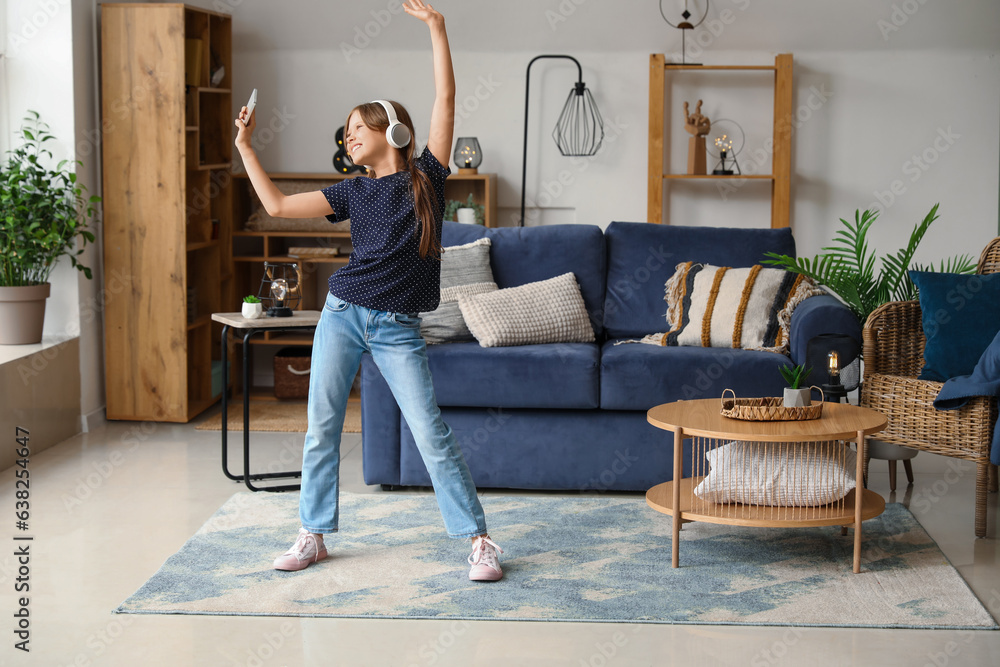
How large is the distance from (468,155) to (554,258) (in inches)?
47.1

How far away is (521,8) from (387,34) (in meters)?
0.69

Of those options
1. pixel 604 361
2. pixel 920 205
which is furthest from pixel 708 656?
pixel 920 205

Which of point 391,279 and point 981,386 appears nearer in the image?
point 391,279

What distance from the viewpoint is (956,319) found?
10.5 ft

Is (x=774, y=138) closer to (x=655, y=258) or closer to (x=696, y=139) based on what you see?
(x=696, y=139)

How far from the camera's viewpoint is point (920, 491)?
3.45 metres

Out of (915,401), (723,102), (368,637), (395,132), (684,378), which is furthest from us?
(723,102)

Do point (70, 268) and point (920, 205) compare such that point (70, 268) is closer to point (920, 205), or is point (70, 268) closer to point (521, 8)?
point (521, 8)

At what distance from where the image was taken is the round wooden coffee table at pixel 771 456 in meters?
2.57

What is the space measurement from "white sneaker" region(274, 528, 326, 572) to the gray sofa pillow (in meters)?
1.00

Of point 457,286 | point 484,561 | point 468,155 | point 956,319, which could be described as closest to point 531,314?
point 457,286

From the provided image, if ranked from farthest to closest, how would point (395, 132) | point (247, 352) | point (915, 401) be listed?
1. point (247, 352)
2. point (915, 401)
3. point (395, 132)

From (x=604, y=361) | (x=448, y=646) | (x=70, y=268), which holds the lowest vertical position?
(x=448, y=646)

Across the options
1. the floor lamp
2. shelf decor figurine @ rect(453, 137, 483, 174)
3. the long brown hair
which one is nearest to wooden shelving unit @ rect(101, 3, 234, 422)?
shelf decor figurine @ rect(453, 137, 483, 174)
